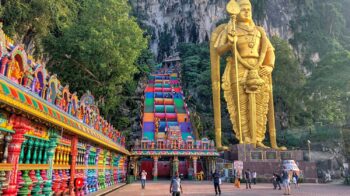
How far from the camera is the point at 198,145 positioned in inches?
778

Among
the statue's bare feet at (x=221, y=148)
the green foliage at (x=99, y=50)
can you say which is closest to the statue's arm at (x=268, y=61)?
the statue's bare feet at (x=221, y=148)

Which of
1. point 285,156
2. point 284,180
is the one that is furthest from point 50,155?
point 285,156

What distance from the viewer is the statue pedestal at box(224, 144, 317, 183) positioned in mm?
16172

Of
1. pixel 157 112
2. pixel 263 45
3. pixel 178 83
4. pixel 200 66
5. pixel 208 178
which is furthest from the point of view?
pixel 200 66

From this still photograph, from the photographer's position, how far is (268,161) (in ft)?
53.3

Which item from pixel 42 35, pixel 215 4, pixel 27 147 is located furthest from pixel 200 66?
pixel 27 147

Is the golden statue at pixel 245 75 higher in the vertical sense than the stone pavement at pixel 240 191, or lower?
higher

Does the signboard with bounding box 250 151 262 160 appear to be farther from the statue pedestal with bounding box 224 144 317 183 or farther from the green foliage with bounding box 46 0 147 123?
the green foliage with bounding box 46 0 147 123

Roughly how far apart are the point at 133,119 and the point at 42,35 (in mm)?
14220

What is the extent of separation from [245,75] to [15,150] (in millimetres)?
15750

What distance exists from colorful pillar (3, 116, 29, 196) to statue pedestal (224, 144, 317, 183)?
44.6 feet

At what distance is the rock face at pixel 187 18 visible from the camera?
42444mm

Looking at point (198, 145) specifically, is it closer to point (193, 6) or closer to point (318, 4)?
point (318, 4)

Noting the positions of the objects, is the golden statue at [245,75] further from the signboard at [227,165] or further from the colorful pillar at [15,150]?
the colorful pillar at [15,150]
